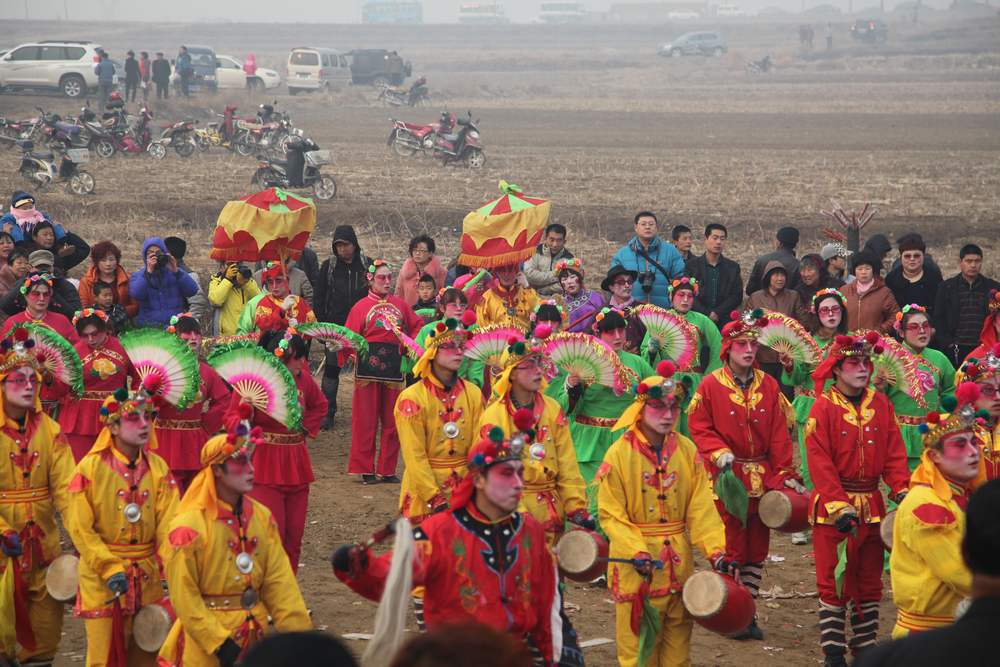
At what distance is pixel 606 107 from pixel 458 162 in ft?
58.4

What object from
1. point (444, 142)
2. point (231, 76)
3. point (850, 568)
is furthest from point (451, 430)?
point (231, 76)

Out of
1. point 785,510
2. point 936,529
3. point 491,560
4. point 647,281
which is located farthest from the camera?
point 647,281

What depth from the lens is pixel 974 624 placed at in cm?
354

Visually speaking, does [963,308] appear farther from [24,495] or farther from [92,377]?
[24,495]

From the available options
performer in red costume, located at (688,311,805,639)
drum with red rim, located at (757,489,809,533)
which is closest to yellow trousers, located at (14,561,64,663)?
performer in red costume, located at (688,311,805,639)

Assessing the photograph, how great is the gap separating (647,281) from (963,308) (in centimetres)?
276

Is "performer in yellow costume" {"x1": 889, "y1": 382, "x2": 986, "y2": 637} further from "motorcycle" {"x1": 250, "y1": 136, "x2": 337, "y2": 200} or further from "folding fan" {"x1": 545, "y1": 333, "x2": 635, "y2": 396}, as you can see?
"motorcycle" {"x1": 250, "y1": 136, "x2": 337, "y2": 200}

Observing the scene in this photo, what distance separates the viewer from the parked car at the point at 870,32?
7319 centimetres

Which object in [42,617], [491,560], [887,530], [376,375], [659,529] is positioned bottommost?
[42,617]

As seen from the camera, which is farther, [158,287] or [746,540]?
[158,287]

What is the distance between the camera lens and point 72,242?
1280 centimetres

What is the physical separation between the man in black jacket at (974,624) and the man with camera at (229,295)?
29.2ft

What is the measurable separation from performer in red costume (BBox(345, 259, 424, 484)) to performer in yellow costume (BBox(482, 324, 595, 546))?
3658 millimetres

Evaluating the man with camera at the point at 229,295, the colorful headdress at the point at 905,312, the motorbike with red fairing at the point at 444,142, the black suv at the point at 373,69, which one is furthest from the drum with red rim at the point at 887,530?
the black suv at the point at 373,69
